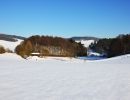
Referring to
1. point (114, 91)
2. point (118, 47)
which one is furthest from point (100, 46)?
point (114, 91)

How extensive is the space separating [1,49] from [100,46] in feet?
320

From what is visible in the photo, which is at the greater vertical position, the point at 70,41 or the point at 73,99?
the point at 70,41

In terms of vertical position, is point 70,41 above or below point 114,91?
above

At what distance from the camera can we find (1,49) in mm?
80625

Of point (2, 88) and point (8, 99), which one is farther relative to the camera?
point (2, 88)

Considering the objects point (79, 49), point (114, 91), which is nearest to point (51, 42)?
point (79, 49)

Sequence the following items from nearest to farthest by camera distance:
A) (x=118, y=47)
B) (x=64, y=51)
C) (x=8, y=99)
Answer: (x=8, y=99) → (x=118, y=47) → (x=64, y=51)

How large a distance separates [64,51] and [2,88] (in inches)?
4682

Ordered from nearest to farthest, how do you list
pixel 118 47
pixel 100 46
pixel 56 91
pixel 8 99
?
pixel 8 99 < pixel 56 91 < pixel 118 47 < pixel 100 46

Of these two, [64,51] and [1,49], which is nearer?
[1,49]

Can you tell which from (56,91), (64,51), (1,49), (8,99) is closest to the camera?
(8,99)

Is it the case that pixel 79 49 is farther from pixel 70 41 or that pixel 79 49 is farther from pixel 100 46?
pixel 100 46

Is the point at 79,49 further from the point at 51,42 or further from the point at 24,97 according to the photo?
the point at 24,97

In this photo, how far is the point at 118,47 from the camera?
340ft
